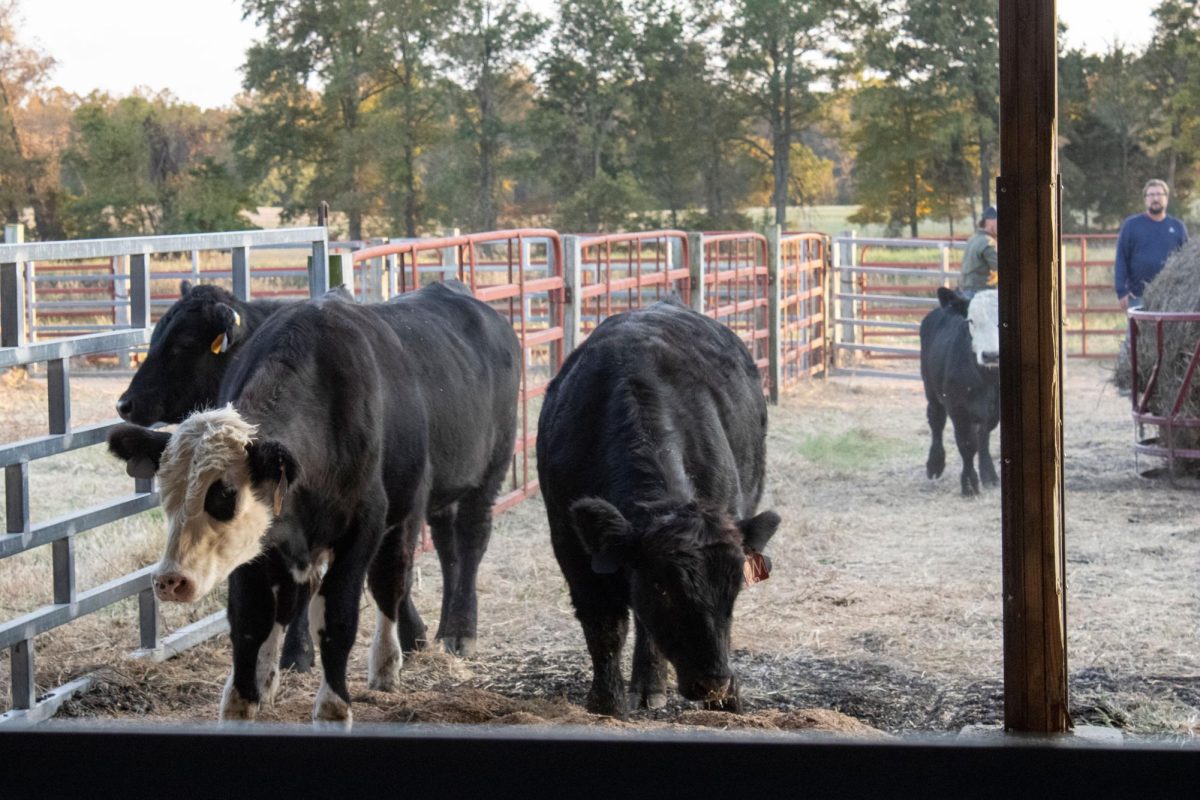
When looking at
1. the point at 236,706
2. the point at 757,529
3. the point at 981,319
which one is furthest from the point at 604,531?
the point at 981,319

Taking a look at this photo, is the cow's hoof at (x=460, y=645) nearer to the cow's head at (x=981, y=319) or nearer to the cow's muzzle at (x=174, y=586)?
the cow's muzzle at (x=174, y=586)

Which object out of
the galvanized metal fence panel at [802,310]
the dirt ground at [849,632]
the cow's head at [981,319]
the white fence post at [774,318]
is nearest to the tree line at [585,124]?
the galvanized metal fence panel at [802,310]

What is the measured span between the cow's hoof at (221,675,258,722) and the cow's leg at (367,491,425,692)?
931mm

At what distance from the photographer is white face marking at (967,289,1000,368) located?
870cm

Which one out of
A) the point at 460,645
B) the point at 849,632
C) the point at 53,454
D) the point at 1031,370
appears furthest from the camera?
the point at 849,632

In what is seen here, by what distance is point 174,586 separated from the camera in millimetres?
3318

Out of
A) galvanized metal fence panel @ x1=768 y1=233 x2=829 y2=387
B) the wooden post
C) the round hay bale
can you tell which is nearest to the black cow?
the wooden post

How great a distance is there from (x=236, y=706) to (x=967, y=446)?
6124 millimetres

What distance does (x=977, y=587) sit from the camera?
6305 mm

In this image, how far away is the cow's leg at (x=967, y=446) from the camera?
873cm

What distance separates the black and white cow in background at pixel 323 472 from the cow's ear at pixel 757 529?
3.78 ft

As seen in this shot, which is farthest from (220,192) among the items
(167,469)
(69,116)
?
(167,469)

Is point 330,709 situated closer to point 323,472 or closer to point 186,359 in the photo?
point 323,472

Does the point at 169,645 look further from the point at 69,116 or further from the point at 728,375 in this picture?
the point at 69,116
